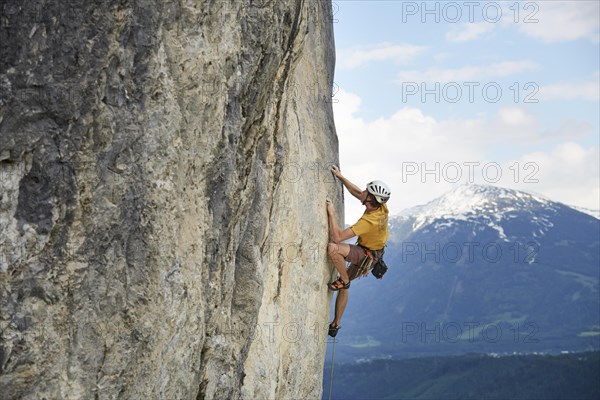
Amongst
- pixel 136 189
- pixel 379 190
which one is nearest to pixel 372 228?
pixel 379 190

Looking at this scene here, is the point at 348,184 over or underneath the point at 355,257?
over

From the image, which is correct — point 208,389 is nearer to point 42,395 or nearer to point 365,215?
point 42,395

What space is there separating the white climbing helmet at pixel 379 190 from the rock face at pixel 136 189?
3441mm

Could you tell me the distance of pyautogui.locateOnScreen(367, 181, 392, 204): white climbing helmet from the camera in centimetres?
1639

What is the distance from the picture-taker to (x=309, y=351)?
16.8m

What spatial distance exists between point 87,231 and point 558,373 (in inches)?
7629

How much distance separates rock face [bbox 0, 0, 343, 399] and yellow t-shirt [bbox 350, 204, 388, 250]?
3550 millimetres

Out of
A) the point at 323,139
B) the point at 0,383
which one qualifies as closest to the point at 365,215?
the point at 323,139

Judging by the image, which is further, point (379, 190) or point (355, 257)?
point (355, 257)

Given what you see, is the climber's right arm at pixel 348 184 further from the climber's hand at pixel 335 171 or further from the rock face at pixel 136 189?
the rock face at pixel 136 189

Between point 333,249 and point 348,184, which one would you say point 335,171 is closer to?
point 348,184

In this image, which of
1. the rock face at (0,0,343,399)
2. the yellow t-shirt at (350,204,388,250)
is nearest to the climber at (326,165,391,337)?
the yellow t-shirt at (350,204,388,250)

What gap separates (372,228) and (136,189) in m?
8.56

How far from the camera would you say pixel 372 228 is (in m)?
16.8
